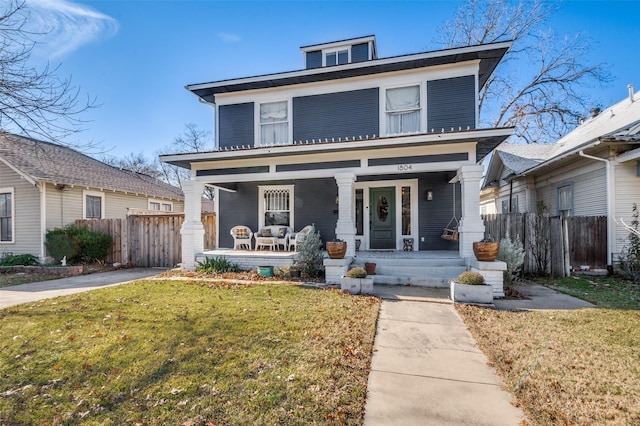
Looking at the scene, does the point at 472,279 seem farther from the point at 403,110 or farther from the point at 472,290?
the point at 403,110

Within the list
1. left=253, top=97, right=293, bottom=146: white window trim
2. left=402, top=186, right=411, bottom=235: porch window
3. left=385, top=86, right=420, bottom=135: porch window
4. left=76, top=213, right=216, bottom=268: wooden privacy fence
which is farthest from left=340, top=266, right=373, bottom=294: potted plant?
left=76, top=213, right=216, bottom=268: wooden privacy fence

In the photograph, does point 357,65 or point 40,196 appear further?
point 40,196

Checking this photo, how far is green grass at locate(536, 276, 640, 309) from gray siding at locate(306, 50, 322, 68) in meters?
10.3

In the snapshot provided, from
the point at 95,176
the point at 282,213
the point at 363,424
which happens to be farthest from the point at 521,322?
the point at 95,176

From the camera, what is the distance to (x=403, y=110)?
32.0ft

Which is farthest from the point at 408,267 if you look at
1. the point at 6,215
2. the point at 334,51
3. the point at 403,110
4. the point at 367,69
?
the point at 6,215

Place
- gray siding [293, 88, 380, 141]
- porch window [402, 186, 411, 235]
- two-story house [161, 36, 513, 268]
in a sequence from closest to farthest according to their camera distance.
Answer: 1. two-story house [161, 36, 513, 268]
2. gray siding [293, 88, 380, 141]
3. porch window [402, 186, 411, 235]

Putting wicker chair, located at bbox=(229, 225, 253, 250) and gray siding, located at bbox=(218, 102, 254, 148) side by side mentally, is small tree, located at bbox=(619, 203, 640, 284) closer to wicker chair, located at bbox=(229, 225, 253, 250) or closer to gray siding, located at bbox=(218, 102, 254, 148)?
wicker chair, located at bbox=(229, 225, 253, 250)

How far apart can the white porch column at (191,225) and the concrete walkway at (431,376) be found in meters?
6.34

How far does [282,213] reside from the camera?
37.1 feet

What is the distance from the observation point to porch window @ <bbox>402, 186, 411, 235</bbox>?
10.4 m

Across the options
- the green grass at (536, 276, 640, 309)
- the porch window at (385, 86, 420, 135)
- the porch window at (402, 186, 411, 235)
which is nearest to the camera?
the green grass at (536, 276, 640, 309)

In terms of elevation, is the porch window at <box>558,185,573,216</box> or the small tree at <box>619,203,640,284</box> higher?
the porch window at <box>558,185,573,216</box>

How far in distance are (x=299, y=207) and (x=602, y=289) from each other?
853 centimetres
